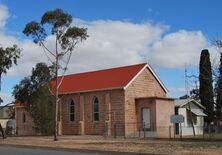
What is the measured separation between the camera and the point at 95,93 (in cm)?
5012

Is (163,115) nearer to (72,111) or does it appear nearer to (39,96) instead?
(72,111)

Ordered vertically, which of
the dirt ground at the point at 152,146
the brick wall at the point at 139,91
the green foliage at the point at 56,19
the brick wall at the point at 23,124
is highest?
the green foliage at the point at 56,19

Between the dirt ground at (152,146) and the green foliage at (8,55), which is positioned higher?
the green foliage at (8,55)

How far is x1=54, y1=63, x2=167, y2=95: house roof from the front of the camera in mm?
48659

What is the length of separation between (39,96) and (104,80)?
6984mm

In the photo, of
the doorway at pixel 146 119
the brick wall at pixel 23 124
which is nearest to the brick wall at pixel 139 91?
the doorway at pixel 146 119

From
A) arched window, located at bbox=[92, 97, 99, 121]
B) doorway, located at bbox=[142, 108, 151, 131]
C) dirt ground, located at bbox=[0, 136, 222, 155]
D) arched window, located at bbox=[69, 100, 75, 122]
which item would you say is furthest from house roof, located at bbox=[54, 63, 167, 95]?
dirt ground, located at bbox=[0, 136, 222, 155]

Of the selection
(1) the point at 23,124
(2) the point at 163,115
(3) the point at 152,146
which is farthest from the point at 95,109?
(3) the point at 152,146

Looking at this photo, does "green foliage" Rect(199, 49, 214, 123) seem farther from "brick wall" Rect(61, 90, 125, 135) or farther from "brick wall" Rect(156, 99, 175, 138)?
"brick wall" Rect(61, 90, 125, 135)

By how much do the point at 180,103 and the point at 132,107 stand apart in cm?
908

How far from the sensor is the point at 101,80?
51562mm

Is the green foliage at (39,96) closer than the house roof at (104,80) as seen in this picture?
Yes

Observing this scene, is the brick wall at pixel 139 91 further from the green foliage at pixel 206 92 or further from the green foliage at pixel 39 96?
the green foliage at pixel 206 92

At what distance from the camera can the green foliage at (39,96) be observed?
41.7 metres
